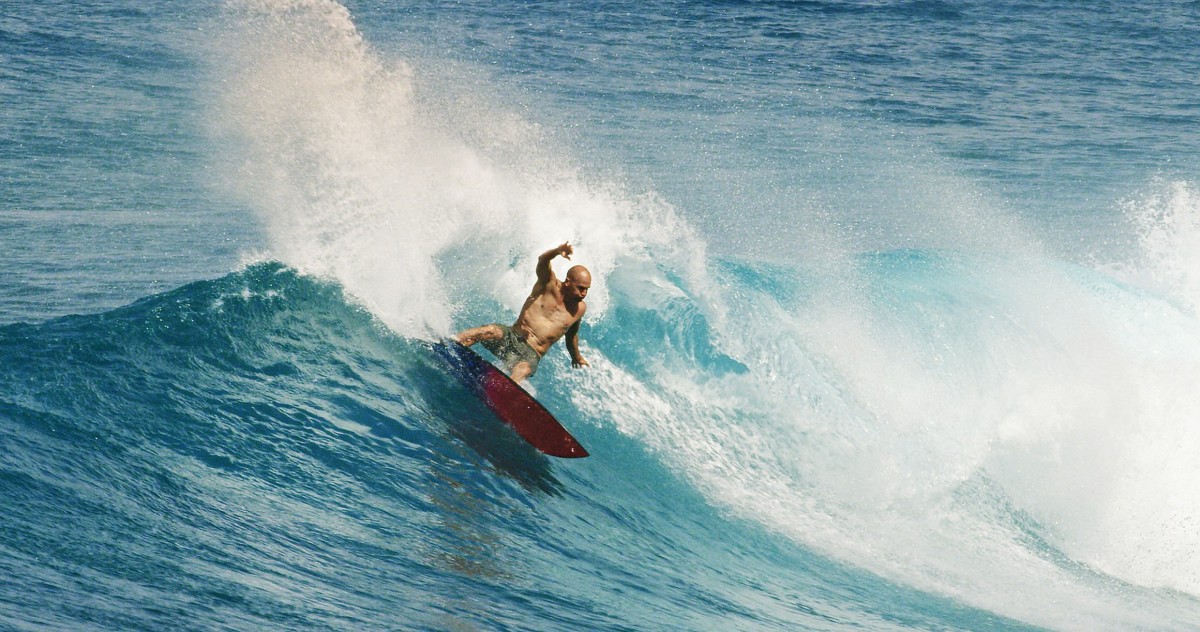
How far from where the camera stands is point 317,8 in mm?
14656

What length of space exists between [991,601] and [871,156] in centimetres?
1853

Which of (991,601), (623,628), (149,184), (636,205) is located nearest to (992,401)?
(991,601)

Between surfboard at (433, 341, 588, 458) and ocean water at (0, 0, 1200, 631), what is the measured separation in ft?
0.56

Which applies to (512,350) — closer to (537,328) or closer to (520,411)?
(537,328)

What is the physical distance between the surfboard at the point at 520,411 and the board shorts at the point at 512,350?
398mm

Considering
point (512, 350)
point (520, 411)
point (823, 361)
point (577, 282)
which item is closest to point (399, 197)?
point (512, 350)

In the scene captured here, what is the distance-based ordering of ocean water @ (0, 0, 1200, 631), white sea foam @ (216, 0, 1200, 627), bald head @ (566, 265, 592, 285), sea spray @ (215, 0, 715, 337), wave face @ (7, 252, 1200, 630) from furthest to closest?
sea spray @ (215, 0, 715, 337), white sea foam @ (216, 0, 1200, 627), bald head @ (566, 265, 592, 285), ocean water @ (0, 0, 1200, 631), wave face @ (7, 252, 1200, 630)

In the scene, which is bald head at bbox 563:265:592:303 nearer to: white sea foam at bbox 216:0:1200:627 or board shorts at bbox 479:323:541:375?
board shorts at bbox 479:323:541:375

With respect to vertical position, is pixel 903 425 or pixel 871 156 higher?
pixel 871 156

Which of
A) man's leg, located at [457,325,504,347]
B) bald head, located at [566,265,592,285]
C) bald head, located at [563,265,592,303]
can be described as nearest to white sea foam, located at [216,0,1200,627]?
man's leg, located at [457,325,504,347]

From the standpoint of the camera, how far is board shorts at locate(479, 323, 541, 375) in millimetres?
10016

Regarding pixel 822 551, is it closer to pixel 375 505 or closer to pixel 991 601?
pixel 991 601

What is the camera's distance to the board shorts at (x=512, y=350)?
10.0m

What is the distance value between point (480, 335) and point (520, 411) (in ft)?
3.10
